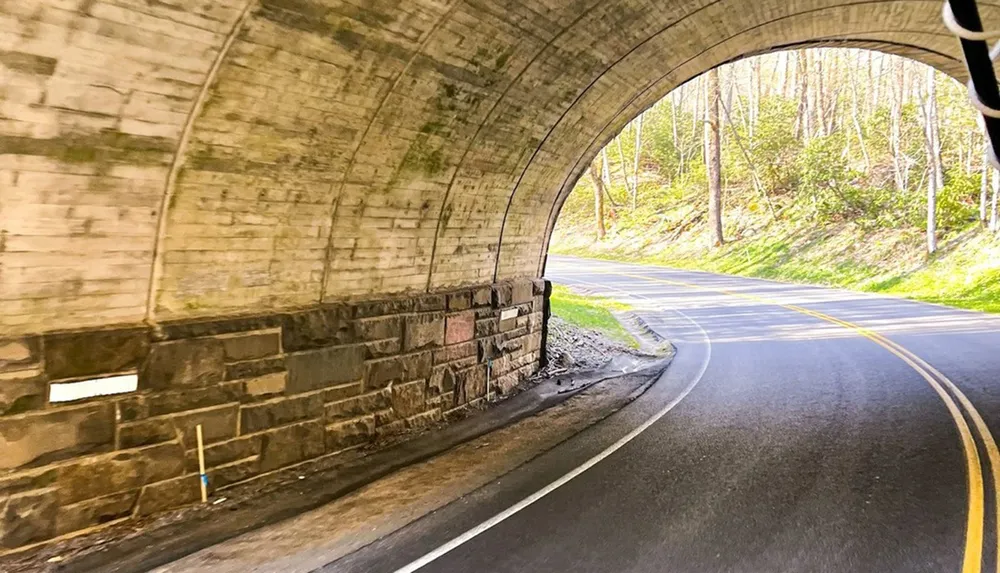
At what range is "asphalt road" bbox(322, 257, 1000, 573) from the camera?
4.30 meters

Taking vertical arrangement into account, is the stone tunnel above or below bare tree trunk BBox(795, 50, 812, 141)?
below

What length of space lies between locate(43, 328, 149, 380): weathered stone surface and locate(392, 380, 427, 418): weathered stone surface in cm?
286

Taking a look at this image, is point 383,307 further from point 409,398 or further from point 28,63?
Answer: point 28,63

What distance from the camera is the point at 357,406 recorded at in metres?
6.68

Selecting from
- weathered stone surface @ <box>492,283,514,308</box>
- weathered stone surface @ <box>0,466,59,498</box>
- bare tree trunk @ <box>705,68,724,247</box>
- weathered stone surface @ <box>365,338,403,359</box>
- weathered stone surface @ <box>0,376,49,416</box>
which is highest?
bare tree trunk @ <box>705,68,724,247</box>

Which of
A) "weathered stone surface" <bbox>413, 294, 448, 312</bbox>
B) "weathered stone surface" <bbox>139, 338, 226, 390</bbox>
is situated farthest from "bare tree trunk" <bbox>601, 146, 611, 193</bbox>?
"weathered stone surface" <bbox>139, 338, 226, 390</bbox>

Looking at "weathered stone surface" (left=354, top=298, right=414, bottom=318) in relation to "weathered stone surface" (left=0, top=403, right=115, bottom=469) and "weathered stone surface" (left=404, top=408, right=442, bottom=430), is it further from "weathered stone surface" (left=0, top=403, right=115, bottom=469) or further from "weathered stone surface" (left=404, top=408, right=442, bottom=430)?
"weathered stone surface" (left=0, top=403, right=115, bottom=469)

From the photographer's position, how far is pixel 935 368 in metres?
10.1

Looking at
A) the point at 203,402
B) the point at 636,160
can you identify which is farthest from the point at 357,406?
the point at 636,160

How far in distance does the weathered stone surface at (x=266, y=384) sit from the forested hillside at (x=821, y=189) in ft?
60.4

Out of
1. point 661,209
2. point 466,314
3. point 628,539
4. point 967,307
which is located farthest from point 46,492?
point 661,209

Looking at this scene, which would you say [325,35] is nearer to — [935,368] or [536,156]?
[536,156]

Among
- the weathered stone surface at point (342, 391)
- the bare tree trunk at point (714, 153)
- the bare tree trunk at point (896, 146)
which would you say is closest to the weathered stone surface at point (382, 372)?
the weathered stone surface at point (342, 391)

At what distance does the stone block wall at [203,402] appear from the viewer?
4309 millimetres
